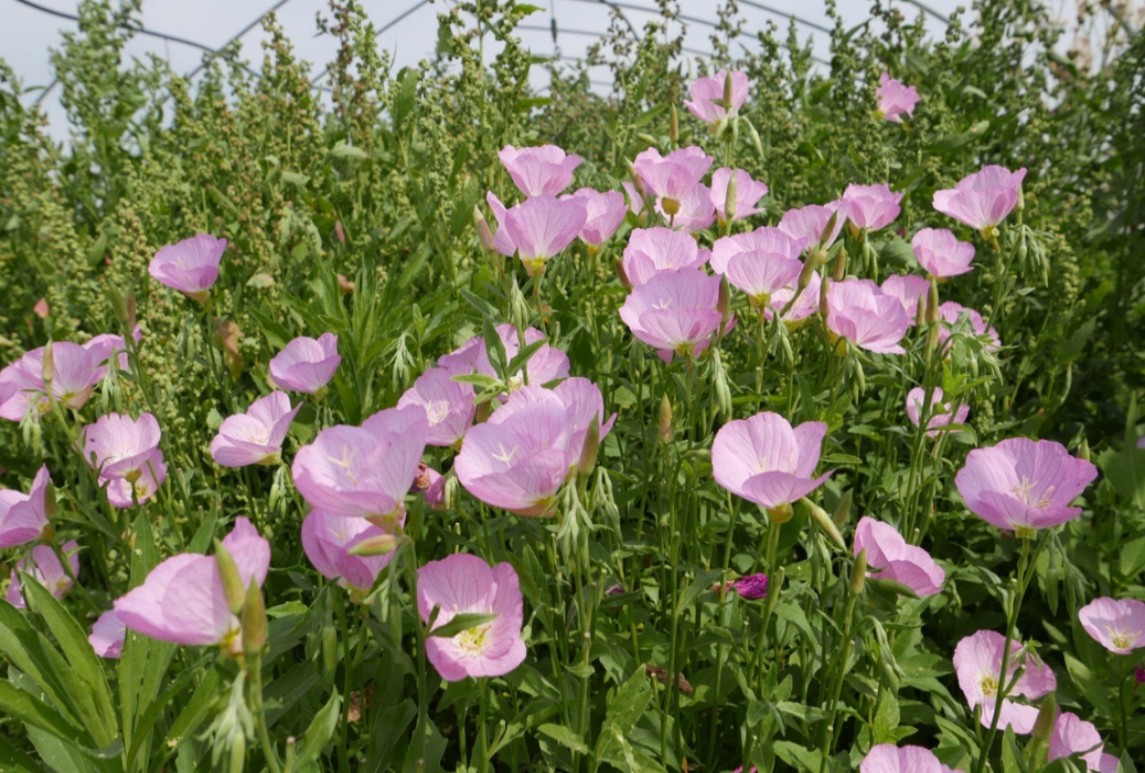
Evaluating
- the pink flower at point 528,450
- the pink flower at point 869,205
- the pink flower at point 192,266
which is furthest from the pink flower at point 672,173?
the pink flower at point 192,266

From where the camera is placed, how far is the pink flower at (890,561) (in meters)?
1.15

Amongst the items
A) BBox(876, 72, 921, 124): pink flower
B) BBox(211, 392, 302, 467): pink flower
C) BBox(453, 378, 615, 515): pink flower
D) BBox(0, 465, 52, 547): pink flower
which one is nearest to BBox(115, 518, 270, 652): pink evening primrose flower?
BBox(453, 378, 615, 515): pink flower

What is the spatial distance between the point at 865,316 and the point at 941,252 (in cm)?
71

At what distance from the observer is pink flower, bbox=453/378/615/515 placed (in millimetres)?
961

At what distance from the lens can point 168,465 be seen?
1746 mm

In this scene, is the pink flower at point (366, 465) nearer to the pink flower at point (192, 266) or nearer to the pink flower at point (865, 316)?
the pink flower at point (865, 316)

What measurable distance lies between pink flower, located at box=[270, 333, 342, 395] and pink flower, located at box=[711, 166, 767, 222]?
79cm

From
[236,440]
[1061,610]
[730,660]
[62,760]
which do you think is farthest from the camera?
[1061,610]

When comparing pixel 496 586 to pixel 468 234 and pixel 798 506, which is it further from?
pixel 468 234

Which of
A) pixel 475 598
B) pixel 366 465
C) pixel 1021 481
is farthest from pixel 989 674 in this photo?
pixel 366 465

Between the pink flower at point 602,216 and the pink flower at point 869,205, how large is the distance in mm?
520

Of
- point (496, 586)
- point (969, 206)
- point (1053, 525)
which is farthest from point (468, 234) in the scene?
point (1053, 525)

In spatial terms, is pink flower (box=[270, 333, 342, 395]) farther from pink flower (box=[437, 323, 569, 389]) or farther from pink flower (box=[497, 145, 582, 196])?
pink flower (box=[497, 145, 582, 196])

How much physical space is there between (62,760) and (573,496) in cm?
88
